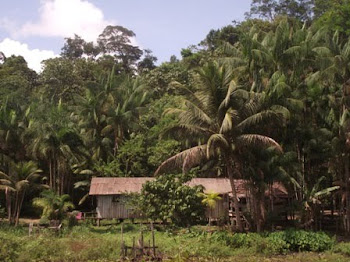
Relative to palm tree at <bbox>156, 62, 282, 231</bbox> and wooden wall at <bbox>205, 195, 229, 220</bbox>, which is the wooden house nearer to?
wooden wall at <bbox>205, 195, 229, 220</bbox>

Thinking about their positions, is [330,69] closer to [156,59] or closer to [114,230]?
[114,230]

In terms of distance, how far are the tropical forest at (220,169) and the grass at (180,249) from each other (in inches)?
2.1

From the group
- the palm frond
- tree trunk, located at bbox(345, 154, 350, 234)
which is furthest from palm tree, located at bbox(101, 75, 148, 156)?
tree trunk, located at bbox(345, 154, 350, 234)

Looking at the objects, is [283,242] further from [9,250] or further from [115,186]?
[9,250]

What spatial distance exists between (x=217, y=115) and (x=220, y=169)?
10482 millimetres

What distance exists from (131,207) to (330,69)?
13.4m

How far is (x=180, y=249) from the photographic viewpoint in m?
17.2

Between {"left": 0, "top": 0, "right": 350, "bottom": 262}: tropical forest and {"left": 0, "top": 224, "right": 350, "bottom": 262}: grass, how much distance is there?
0.05 metres

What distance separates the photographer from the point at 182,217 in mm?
22016

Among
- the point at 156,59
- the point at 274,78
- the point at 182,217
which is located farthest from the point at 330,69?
the point at 156,59

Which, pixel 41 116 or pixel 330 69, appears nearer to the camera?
pixel 330 69

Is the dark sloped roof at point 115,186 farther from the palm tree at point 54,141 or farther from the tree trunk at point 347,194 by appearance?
the tree trunk at point 347,194

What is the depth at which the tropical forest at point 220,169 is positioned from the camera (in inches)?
706

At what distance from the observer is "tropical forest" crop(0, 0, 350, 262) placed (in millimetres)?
17922
